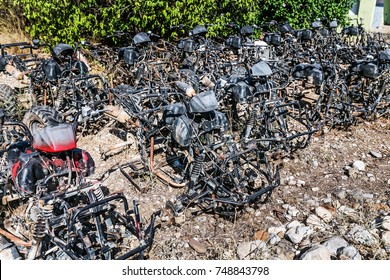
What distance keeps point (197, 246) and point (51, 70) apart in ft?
13.0

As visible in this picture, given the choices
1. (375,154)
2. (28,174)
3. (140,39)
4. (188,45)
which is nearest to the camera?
(28,174)

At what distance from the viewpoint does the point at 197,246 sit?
4113mm

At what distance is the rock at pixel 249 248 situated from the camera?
3.99 metres

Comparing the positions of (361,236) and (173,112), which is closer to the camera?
(361,236)

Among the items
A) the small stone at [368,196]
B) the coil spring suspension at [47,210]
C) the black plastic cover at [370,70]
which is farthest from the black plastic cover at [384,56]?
the coil spring suspension at [47,210]

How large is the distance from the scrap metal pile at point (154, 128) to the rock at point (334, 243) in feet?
Answer: 2.49

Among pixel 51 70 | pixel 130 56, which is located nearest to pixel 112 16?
pixel 130 56

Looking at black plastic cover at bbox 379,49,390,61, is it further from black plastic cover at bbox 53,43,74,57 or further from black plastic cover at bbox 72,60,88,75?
black plastic cover at bbox 53,43,74,57

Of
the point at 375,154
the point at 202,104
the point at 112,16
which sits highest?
the point at 202,104

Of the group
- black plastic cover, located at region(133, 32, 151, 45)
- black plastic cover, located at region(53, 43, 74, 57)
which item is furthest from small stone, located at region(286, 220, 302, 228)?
black plastic cover, located at region(53, 43, 74, 57)

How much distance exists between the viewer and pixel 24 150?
454 centimetres

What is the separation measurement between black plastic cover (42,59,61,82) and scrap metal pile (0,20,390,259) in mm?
16

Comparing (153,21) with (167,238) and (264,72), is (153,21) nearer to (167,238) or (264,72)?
(264,72)

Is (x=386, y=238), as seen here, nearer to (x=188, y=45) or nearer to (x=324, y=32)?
(x=188, y=45)
